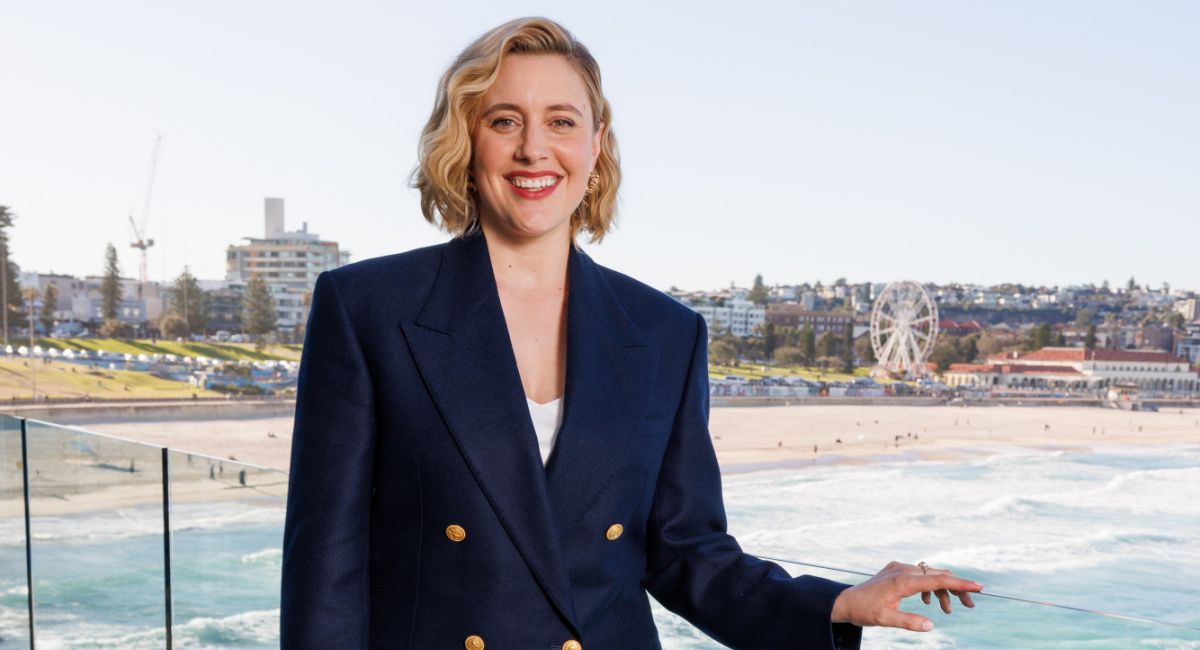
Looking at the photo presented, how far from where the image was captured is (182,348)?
46.1 m

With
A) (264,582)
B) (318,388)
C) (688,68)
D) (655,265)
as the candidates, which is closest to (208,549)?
(264,582)

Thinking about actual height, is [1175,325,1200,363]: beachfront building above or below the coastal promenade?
above

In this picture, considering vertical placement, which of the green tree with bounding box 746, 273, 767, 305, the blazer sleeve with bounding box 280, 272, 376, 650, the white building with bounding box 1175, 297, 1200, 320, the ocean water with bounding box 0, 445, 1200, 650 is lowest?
the ocean water with bounding box 0, 445, 1200, 650

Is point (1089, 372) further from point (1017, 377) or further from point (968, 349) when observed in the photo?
point (968, 349)

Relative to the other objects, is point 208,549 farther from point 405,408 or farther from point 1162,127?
point 1162,127

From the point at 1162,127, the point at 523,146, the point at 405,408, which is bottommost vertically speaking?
the point at 405,408

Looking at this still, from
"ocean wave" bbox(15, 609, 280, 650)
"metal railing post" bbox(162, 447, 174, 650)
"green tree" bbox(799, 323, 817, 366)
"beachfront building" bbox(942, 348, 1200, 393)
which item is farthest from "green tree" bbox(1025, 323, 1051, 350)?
"metal railing post" bbox(162, 447, 174, 650)

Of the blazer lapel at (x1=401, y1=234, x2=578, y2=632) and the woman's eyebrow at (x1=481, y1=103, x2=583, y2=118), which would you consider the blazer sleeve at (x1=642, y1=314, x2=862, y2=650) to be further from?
the woman's eyebrow at (x1=481, y1=103, x2=583, y2=118)

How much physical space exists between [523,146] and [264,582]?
3265 mm

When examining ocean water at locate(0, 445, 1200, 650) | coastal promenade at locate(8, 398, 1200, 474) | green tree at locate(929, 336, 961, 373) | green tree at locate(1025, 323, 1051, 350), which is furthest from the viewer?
green tree at locate(1025, 323, 1051, 350)

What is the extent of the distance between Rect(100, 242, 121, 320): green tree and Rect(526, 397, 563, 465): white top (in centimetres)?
4796

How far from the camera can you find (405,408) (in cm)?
107

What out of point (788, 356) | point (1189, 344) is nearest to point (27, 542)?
point (788, 356)

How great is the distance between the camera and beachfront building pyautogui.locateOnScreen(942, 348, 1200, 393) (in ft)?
173
